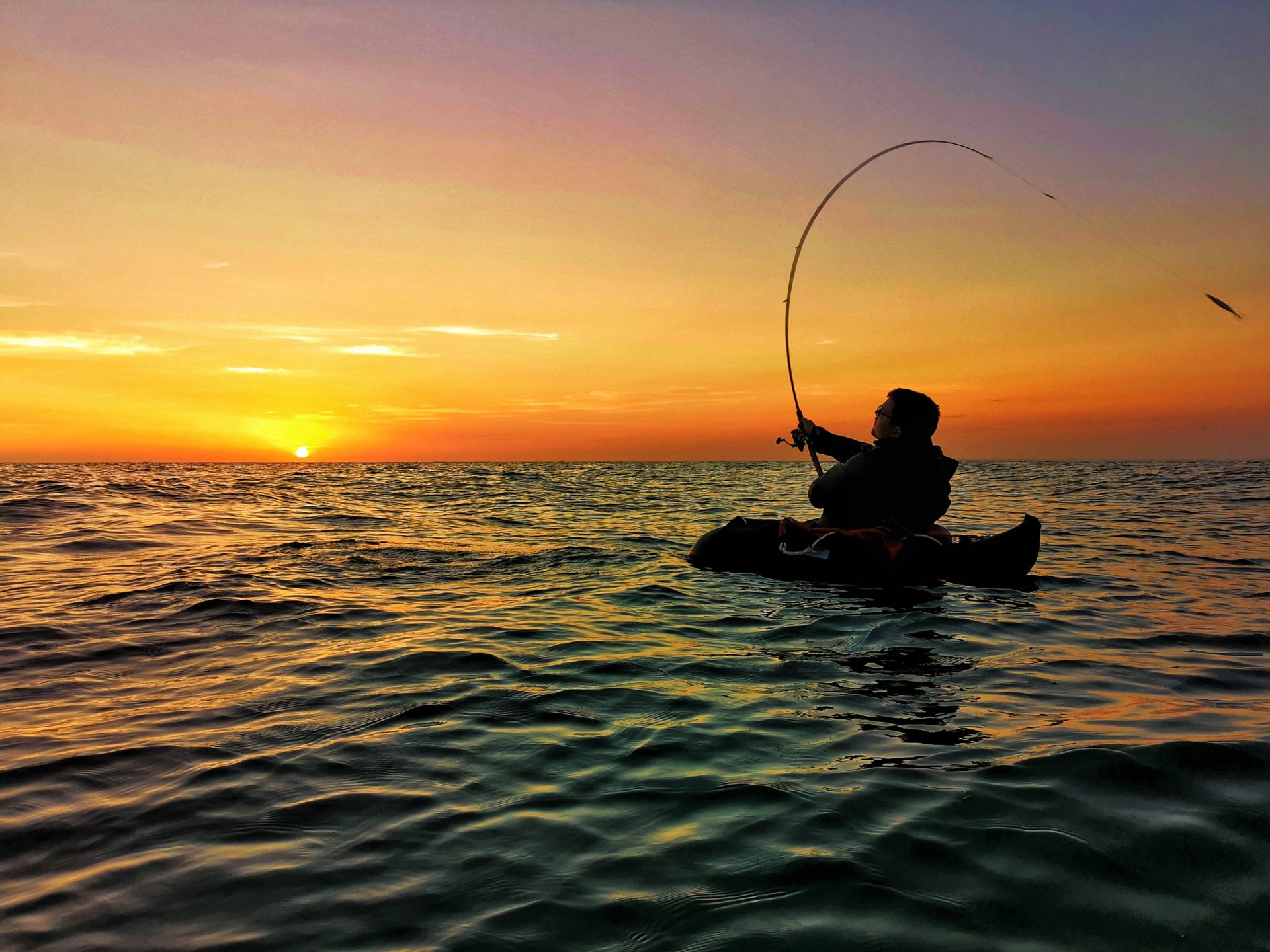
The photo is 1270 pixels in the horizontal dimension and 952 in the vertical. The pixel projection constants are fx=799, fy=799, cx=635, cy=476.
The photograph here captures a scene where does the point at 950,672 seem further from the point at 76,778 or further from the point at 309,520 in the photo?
the point at 309,520

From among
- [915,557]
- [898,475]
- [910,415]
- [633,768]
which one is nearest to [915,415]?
[910,415]

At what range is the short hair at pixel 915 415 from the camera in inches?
412

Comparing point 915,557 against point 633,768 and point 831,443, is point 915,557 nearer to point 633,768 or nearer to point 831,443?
point 831,443

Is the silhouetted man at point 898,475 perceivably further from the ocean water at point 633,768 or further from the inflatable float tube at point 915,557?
the ocean water at point 633,768

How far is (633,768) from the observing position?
4.22 m

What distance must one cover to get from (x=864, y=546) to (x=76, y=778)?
8.12 meters

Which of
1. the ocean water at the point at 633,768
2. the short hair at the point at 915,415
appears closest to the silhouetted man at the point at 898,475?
the short hair at the point at 915,415

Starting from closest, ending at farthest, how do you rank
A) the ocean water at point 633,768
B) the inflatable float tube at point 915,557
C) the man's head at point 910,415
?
the ocean water at point 633,768
the inflatable float tube at point 915,557
the man's head at point 910,415

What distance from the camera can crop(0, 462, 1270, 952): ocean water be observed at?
283 centimetres

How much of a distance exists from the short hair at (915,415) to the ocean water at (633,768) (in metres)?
2.14

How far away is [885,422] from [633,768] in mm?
7532

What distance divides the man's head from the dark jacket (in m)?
0.09

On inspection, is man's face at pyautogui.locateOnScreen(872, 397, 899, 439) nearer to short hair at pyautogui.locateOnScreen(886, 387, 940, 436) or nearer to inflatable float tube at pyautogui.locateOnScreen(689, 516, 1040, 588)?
short hair at pyautogui.locateOnScreen(886, 387, 940, 436)

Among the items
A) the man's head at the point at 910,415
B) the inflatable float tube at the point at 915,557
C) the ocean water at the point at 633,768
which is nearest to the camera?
the ocean water at the point at 633,768
